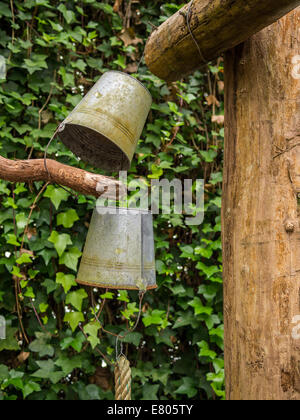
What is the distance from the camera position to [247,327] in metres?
0.98

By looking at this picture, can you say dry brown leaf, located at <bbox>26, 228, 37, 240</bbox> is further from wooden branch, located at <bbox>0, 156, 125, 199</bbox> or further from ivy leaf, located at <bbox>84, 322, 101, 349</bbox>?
wooden branch, located at <bbox>0, 156, 125, 199</bbox>

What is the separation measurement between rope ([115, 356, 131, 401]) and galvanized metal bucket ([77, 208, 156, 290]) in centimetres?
23

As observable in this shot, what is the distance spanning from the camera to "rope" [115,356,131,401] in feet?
3.57

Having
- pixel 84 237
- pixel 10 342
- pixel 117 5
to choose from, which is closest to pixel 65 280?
pixel 84 237

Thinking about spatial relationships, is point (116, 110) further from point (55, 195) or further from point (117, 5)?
point (117, 5)

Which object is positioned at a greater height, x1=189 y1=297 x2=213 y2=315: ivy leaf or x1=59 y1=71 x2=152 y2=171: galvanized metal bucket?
x1=59 y1=71 x2=152 y2=171: galvanized metal bucket

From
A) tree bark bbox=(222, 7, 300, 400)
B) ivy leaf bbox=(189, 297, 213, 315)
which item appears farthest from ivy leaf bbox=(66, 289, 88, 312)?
tree bark bbox=(222, 7, 300, 400)

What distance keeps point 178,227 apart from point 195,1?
4.38ft

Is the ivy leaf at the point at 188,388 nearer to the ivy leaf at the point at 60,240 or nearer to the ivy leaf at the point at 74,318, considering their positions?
the ivy leaf at the point at 74,318

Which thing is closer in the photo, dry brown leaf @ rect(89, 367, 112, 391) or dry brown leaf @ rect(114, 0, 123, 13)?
dry brown leaf @ rect(89, 367, 112, 391)

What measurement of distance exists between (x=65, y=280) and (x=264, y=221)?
3.79 feet

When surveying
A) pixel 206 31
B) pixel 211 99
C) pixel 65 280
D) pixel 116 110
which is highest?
pixel 211 99

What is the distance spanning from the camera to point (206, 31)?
987 mm

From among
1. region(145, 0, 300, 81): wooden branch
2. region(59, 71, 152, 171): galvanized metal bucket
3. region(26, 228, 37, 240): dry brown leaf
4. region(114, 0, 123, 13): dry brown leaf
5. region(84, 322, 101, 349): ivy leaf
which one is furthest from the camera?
region(114, 0, 123, 13): dry brown leaf
